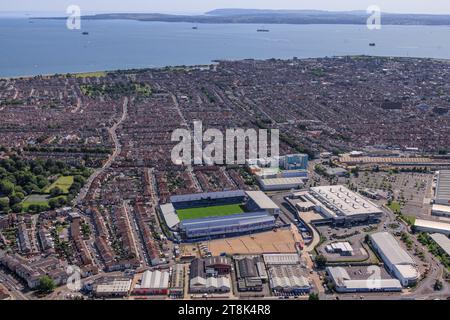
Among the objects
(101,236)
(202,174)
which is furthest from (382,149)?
(101,236)

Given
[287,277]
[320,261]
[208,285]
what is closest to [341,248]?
[320,261]

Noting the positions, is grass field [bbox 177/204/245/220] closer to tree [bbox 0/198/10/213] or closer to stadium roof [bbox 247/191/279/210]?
stadium roof [bbox 247/191/279/210]

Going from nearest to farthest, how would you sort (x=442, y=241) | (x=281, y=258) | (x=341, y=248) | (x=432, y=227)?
(x=281, y=258)
(x=341, y=248)
(x=442, y=241)
(x=432, y=227)

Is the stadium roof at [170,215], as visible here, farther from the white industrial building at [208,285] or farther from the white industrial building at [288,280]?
the white industrial building at [288,280]

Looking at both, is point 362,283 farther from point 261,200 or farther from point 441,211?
point 441,211

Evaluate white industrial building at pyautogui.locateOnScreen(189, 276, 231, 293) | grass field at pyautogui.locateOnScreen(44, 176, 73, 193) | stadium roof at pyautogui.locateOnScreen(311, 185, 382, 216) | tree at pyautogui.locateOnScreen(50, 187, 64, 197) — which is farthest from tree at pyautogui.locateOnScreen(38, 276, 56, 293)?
stadium roof at pyautogui.locateOnScreen(311, 185, 382, 216)
